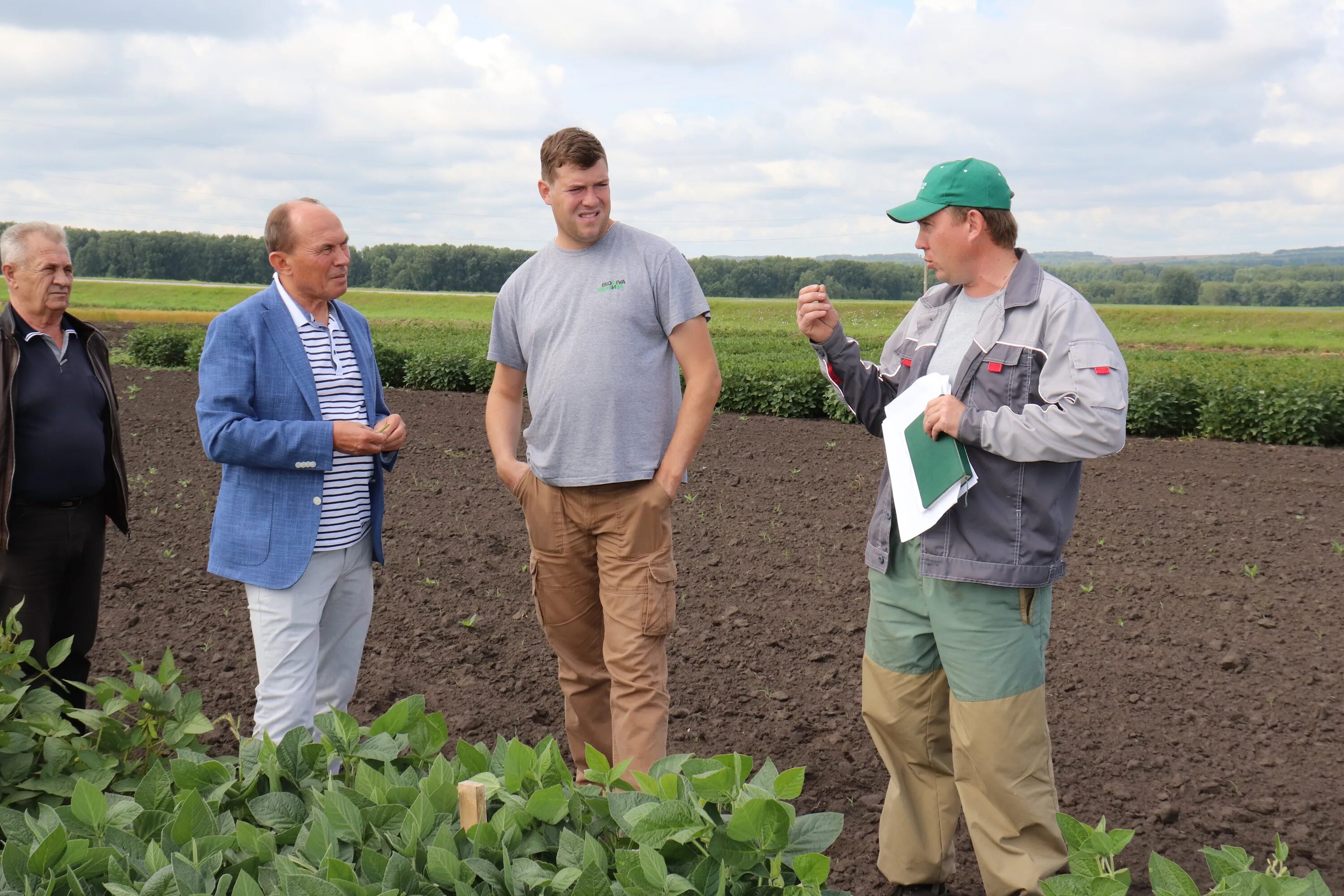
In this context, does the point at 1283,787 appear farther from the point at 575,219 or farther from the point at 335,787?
the point at 335,787

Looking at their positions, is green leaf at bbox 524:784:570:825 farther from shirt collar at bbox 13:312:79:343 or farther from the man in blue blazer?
shirt collar at bbox 13:312:79:343

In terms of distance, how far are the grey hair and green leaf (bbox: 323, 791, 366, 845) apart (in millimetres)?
2788

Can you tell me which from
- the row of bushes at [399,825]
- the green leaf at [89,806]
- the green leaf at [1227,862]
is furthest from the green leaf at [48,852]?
the green leaf at [1227,862]

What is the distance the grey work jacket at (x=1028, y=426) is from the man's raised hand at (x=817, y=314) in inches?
15.3

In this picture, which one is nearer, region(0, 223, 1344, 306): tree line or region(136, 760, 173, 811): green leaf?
region(136, 760, 173, 811): green leaf

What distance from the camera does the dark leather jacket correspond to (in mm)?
3490

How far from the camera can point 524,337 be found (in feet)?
11.0

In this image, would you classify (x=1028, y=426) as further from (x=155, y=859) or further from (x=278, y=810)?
(x=155, y=859)

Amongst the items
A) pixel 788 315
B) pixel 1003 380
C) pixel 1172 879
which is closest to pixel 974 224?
pixel 1003 380

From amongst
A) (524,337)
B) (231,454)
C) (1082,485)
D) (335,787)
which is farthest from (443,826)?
(1082,485)

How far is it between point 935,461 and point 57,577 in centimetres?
306

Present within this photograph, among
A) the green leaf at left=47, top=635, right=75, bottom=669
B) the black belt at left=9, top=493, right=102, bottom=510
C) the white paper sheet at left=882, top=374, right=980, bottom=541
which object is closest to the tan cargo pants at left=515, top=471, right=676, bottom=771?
the white paper sheet at left=882, top=374, right=980, bottom=541

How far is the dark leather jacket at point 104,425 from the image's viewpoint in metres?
3.49

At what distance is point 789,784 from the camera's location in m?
1.56
